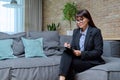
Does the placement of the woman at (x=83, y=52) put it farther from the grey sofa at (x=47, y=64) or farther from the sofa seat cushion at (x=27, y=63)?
the sofa seat cushion at (x=27, y=63)

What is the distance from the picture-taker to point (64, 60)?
2564 mm

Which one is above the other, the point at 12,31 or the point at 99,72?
the point at 12,31

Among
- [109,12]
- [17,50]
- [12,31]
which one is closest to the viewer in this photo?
[17,50]

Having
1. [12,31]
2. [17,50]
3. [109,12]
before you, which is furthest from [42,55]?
[12,31]

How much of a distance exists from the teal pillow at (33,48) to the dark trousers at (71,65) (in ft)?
3.33

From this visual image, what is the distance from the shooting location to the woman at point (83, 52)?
2562 mm

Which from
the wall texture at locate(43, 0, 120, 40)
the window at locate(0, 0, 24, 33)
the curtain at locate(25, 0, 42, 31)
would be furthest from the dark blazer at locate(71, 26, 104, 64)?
the curtain at locate(25, 0, 42, 31)

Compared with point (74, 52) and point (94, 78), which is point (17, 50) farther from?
point (94, 78)

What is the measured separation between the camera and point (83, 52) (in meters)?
2.61

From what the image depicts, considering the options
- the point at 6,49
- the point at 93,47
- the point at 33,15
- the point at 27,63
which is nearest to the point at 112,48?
the point at 93,47

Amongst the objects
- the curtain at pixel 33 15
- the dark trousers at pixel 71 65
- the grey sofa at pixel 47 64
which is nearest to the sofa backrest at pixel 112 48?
the grey sofa at pixel 47 64

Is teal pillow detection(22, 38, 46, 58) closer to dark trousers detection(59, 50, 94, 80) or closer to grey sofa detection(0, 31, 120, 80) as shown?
grey sofa detection(0, 31, 120, 80)

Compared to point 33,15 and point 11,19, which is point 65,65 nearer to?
point 11,19

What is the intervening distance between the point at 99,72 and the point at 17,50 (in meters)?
1.67
